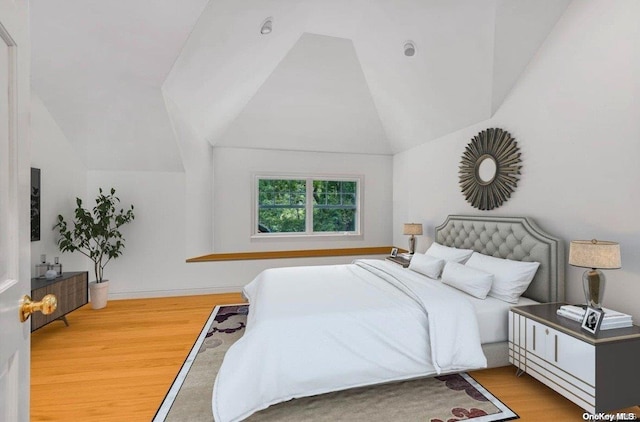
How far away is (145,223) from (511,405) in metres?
4.51

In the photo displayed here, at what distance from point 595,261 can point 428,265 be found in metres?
1.53

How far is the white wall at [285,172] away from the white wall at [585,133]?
8.00 feet

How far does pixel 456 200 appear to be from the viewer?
12.8 ft

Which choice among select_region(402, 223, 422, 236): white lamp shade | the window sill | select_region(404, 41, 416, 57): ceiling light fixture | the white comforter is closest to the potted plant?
the window sill

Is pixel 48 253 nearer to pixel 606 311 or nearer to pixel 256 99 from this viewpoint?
pixel 256 99

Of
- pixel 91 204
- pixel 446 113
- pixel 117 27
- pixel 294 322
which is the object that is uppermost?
pixel 117 27

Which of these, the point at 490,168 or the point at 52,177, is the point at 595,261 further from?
the point at 52,177

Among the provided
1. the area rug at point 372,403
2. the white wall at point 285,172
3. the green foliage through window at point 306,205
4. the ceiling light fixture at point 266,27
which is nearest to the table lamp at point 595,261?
the area rug at point 372,403

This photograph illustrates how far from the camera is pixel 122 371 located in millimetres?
2441

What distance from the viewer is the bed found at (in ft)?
6.09

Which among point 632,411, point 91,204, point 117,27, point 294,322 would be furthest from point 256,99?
point 632,411

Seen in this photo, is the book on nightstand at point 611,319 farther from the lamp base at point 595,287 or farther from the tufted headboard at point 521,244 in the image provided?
the tufted headboard at point 521,244

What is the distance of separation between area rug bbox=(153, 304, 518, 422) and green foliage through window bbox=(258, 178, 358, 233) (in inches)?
122

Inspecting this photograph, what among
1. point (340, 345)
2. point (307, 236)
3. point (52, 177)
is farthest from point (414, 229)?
point (52, 177)
